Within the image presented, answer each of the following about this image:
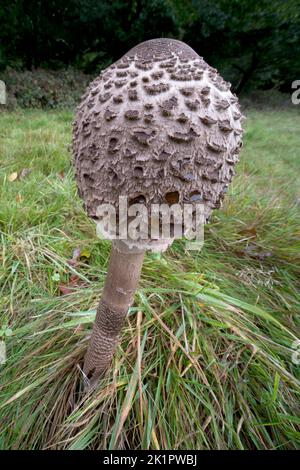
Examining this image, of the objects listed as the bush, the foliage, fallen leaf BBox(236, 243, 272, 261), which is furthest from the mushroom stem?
the foliage

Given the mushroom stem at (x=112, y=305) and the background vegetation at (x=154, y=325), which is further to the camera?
the background vegetation at (x=154, y=325)

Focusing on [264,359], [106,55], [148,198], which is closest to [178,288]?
[264,359]

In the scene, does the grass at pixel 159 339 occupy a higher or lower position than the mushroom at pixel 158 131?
lower

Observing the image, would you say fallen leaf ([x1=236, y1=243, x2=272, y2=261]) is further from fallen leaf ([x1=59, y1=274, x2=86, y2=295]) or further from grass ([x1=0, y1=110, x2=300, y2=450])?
fallen leaf ([x1=59, y1=274, x2=86, y2=295])

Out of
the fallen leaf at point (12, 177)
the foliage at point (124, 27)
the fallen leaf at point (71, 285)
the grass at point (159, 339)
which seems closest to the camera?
the grass at point (159, 339)

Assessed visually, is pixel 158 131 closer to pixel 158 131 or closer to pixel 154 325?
pixel 158 131

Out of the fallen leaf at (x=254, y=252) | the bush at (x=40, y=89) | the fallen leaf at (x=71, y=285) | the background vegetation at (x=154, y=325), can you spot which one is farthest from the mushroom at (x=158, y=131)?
the bush at (x=40, y=89)

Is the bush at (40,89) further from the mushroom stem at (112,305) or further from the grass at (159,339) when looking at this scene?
the mushroom stem at (112,305)

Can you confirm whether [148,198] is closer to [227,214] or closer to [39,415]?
[39,415]
